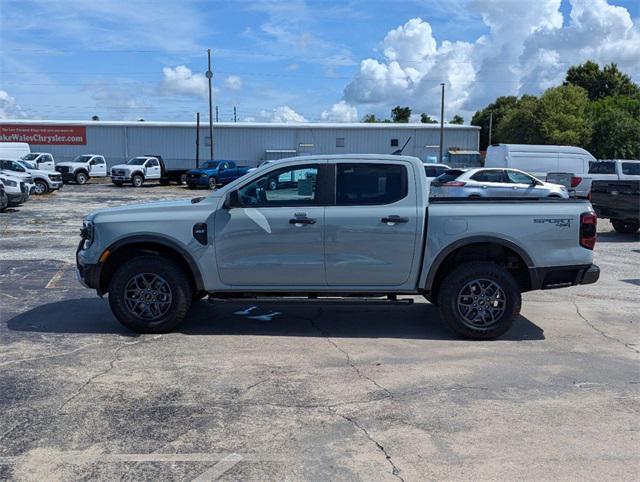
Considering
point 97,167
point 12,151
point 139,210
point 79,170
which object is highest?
point 12,151

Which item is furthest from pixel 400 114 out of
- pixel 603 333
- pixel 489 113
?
pixel 603 333

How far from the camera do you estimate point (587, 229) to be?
6.23 m

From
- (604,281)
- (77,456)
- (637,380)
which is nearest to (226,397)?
(77,456)

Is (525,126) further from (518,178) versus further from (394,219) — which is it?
(394,219)

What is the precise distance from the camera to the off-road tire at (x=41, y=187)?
30.2 metres

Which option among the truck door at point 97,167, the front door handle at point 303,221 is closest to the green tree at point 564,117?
the truck door at point 97,167

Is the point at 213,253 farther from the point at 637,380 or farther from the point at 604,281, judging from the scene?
the point at 604,281

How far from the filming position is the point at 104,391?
4.86 m

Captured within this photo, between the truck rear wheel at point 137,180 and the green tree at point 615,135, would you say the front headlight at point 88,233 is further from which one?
the green tree at point 615,135

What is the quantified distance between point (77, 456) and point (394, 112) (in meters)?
101

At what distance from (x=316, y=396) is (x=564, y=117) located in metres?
50.1

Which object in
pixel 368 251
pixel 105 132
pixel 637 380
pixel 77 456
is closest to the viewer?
pixel 77 456

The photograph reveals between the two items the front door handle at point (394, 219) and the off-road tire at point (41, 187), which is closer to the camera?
the front door handle at point (394, 219)

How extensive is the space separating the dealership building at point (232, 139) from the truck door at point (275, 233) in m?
46.5
